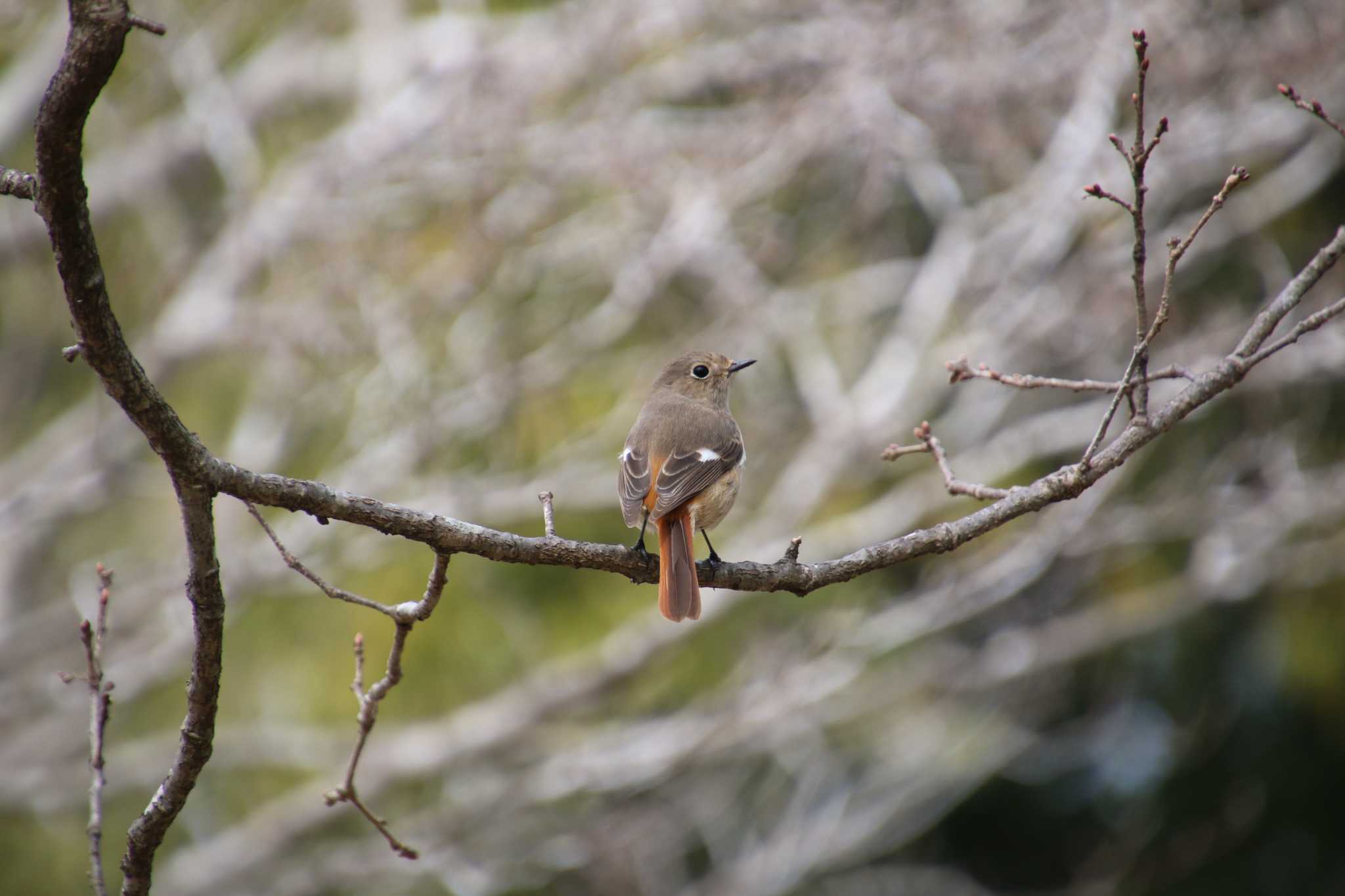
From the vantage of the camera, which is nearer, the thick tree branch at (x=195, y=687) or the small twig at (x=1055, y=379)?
the thick tree branch at (x=195, y=687)

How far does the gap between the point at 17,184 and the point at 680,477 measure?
2.43 meters

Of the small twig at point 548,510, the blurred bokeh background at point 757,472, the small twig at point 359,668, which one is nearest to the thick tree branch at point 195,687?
the small twig at point 359,668

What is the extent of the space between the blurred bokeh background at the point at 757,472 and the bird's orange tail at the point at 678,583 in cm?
Result: 325

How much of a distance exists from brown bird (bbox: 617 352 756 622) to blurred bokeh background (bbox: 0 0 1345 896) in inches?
89.6

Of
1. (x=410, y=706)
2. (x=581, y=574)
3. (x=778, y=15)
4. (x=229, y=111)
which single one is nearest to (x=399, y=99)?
(x=229, y=111)

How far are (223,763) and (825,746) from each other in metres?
3.98

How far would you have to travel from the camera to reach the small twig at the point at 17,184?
185cm

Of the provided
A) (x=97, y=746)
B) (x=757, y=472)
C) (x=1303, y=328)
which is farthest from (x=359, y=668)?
(x=757, y=472)

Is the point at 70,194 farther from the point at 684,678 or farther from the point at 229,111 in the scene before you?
the point at 229,111

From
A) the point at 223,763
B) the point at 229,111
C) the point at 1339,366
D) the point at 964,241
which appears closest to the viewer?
the point at 1339,366

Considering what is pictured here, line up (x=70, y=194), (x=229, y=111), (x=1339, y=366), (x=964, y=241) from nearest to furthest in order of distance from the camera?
(x=70, y=194) < (x=1339, y=366) < (x=964, y=241) < (x=229, y=111)

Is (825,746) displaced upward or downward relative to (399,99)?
downward

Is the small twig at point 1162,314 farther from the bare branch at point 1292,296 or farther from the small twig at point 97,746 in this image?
the small twig at point 97,746

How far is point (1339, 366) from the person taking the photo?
281 inches
